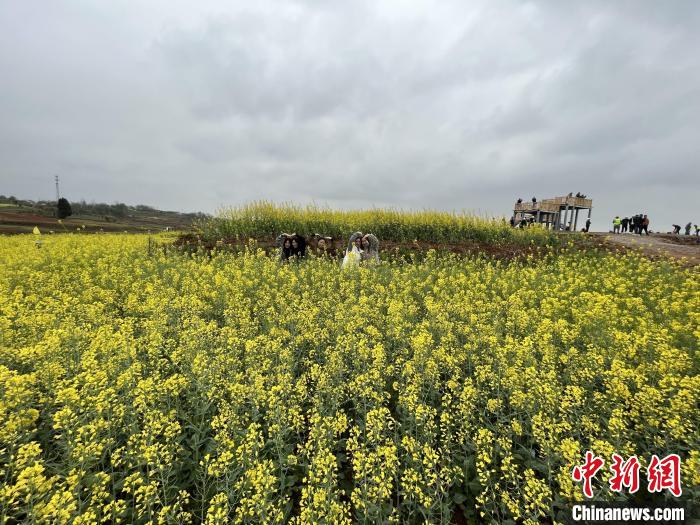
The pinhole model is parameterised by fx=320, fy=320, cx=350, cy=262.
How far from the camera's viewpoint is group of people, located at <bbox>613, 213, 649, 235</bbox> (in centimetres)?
2791

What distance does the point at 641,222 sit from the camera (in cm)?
2898

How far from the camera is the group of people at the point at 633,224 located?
91.6 ft

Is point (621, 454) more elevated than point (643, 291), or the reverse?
point (643, 291)

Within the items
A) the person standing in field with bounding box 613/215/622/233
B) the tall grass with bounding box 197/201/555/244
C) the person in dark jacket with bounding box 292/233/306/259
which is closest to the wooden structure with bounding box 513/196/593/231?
the person standing in field with bounding box 613/215/622/233

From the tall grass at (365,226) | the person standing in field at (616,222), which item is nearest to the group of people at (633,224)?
the person standing in field at (616,222)

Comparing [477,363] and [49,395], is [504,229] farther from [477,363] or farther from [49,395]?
[49,395]

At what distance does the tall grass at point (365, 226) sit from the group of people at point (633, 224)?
16.2m

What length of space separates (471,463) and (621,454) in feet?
4.74

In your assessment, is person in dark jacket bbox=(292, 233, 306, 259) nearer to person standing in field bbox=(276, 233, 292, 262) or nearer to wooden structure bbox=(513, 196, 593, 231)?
person standing in field bbox=(276, 233, 292, 262)

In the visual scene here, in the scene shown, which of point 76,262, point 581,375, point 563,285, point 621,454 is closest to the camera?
point 621,454

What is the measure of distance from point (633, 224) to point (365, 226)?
30068 mm

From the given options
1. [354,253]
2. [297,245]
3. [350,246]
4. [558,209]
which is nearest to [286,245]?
[297,245]

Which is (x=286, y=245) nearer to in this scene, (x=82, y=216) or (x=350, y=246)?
(x=350, y=246)

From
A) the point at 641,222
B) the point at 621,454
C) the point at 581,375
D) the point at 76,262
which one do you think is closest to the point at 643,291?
the point at 581,375
